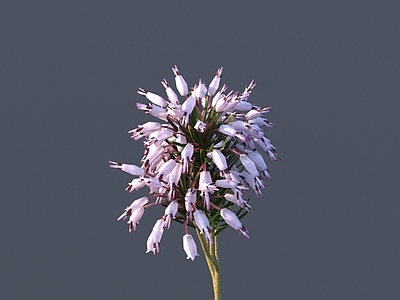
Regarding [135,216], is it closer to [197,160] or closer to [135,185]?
[135,185]

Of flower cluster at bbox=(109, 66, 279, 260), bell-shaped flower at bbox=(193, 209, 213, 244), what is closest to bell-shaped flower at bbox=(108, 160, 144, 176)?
flower cluster at bbox=(109, 66, 279, 260)

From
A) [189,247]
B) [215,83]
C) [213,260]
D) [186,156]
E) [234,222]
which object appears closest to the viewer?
[186,156]

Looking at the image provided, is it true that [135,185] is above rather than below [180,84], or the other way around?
below

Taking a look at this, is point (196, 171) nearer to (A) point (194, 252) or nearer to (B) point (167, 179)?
(B) point (167, 179)

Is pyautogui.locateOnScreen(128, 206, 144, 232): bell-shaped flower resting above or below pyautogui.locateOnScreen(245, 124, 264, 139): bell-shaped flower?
below

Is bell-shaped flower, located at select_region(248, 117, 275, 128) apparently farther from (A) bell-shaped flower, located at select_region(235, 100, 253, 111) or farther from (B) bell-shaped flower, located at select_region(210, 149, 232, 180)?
(B) bell-shaped flower, located at select_region(210, 149, 232, 180)

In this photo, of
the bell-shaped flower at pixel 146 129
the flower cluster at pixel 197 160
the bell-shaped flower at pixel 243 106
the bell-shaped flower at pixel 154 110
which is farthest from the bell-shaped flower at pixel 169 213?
the bell-shaped flower at pixel 243 106

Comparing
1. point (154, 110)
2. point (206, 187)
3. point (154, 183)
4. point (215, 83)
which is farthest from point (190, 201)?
point (215, 83)
